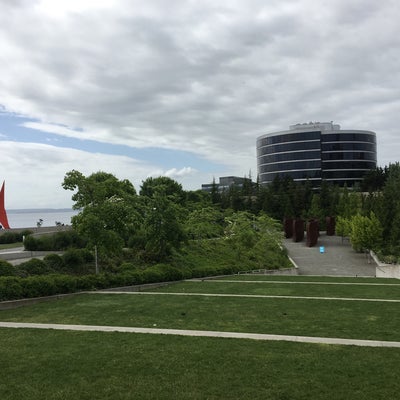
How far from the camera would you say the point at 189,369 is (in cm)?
630

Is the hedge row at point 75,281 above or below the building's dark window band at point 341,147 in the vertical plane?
below

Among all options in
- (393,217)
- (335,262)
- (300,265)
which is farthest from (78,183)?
(393,217)

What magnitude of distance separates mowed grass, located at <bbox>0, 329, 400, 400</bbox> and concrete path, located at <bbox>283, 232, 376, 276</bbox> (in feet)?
86.4

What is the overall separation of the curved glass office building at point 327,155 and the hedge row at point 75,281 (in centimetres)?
9639

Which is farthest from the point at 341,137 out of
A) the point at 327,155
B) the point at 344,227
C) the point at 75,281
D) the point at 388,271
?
the point at 75,281

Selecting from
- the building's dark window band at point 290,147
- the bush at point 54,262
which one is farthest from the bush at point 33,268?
the building's dark window band at point 290,147

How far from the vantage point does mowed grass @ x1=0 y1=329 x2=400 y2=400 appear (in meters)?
5.45

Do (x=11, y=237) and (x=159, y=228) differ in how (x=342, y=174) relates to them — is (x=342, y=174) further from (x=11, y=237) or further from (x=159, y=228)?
(x=159, y=228)

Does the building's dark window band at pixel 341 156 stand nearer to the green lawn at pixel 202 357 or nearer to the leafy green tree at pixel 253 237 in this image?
the leafy green tree at pixel 253 237

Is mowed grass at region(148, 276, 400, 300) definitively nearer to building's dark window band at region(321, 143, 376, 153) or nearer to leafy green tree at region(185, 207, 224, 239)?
leafy green tree at region(185, 207, 224, 239)

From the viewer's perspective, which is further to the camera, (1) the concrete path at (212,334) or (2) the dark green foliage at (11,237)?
(2) the dark green foliage at (11,237)

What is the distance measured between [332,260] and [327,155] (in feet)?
258

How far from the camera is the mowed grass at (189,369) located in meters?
5.45

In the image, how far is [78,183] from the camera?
→ 51.6 feet
